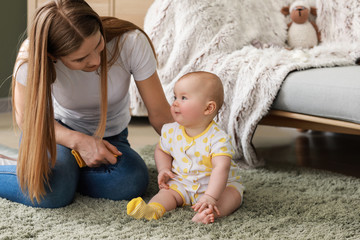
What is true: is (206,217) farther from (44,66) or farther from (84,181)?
(44,66)

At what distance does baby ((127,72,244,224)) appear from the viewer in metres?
1.18

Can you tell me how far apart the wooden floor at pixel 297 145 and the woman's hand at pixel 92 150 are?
0.81m

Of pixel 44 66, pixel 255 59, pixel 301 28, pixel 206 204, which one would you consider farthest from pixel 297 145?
pixel 44 66

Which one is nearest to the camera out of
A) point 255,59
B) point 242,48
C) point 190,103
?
point 190,103

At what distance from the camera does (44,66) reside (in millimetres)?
1086

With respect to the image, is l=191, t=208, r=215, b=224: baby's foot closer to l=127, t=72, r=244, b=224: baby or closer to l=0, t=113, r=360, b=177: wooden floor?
l=127, t=72, r=244, b=224: baby

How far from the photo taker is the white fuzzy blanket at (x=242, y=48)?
1649mm

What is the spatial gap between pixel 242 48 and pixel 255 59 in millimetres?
238

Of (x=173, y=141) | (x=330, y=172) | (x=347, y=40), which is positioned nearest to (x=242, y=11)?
(x=347, y=40)

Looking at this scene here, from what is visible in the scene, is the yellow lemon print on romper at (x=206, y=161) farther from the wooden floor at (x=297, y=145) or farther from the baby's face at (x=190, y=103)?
the wooden floor at (x=297, y=145)

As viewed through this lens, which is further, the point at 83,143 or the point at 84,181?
the point at 84,181

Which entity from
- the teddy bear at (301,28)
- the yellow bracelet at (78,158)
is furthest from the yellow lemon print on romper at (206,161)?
the teddy bear at (301,28)

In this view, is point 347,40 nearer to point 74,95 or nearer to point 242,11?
point 242,11

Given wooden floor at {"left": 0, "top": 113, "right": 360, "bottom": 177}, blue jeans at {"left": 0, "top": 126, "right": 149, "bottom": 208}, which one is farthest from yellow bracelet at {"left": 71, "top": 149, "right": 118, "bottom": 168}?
→ wooden floor at {"left": 0, "top": 113, "right": 360, "bottom": 177}
